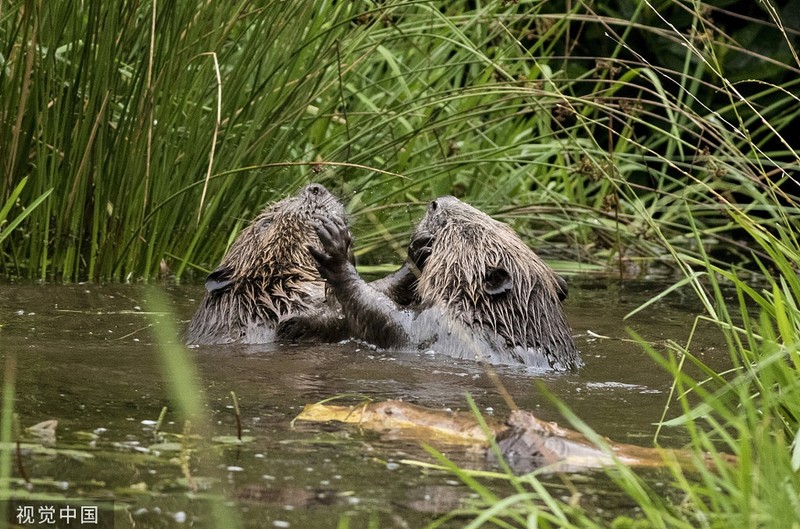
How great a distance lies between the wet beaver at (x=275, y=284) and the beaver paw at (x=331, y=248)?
0.11 feet

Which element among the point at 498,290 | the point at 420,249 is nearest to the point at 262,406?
the point at 498,290

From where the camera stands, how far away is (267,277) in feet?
18.3

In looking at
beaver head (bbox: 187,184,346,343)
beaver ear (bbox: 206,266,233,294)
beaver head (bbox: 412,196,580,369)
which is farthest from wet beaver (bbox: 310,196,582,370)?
beaver ear (bbox: 206,266,233,294)

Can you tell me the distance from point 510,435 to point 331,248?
2.24 m

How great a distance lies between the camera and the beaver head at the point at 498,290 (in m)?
5.18

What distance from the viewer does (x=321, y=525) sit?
2.57 m

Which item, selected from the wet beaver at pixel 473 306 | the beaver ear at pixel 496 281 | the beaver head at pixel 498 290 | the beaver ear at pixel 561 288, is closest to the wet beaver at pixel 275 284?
the wet beaver at pixel 473 306

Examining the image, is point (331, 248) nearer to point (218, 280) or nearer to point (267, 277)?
point (267, 277)

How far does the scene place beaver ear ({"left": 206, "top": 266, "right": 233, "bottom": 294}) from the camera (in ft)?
17.7

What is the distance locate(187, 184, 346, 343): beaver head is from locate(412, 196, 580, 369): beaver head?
0.52m

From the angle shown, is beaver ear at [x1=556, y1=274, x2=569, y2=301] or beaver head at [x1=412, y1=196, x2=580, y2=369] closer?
beaver head at [x1=412, y1=196, x2=580, y2=369]

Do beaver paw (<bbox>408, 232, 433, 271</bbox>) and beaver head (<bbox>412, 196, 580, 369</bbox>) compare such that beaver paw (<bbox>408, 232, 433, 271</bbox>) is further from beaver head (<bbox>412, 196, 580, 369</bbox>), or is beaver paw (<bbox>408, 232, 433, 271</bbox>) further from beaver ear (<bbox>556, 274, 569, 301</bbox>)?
beaver ear (<bbox>556, 274, 569, 301</bbox>)

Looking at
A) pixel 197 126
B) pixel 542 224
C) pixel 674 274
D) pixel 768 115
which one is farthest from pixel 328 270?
pixel 768 115

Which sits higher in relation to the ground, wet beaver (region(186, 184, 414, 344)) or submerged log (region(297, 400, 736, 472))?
wet beaver (region(186, 184, 414, 344))
